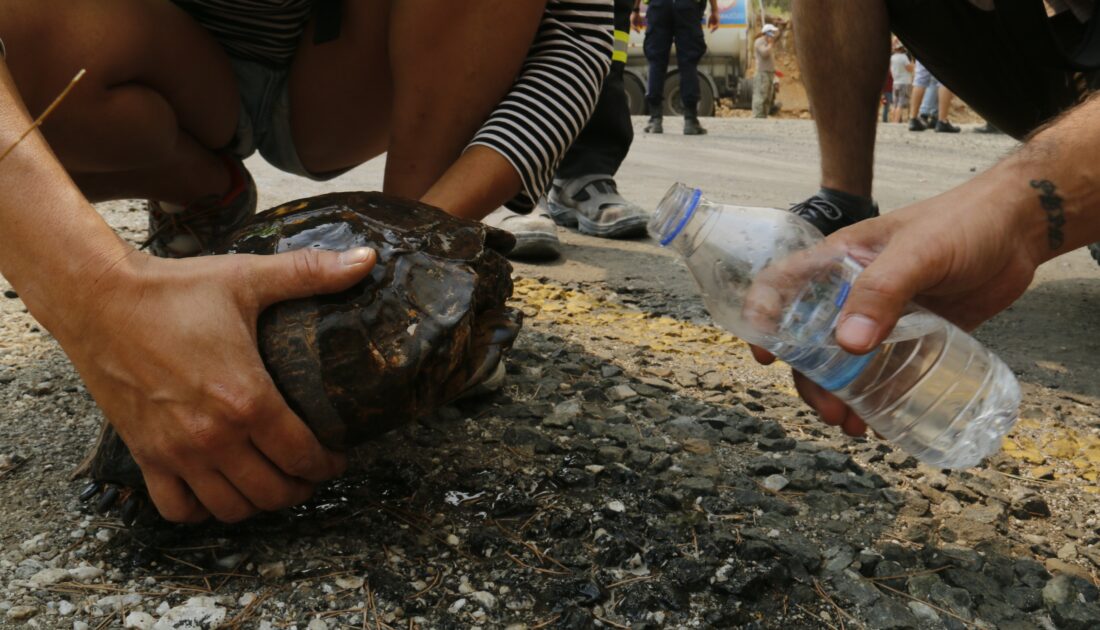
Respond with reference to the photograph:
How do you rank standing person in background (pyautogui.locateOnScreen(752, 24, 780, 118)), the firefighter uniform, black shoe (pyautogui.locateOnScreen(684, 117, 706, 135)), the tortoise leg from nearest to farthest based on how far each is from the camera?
the tortoise leg < the firefighter uniform < black shoe (pyautogui.locateOnScreen(684, 117, 706, 135)) < standing person in background (pyautogui.locateOnScreen(752, 24, 780, 118))

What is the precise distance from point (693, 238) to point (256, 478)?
86cm

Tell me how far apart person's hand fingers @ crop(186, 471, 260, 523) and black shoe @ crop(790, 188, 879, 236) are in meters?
1.96

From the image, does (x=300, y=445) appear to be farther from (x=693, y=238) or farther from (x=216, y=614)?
(x=693, y=238)

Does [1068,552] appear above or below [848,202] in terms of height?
below

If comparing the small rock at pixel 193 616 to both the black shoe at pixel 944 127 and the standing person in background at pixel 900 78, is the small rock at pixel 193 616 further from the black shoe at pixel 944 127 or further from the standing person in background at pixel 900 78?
the standing person in background at pixel 900 78

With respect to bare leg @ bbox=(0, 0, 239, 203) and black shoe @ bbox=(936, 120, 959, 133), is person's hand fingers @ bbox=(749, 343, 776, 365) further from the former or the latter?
black shoe @ bbox=(936, 120, 959, 133)

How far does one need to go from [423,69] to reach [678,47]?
26.5 ft

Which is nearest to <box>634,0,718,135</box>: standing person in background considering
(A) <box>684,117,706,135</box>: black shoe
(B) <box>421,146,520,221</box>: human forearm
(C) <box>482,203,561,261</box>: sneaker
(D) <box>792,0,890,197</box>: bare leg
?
(A) <box>684,117,706,135</box>: black shoe

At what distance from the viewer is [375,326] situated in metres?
1.32

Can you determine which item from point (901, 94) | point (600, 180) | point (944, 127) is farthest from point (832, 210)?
point (901, 94)

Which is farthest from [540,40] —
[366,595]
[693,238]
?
[366,595]

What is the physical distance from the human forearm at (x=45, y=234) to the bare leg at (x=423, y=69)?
31.5 inches

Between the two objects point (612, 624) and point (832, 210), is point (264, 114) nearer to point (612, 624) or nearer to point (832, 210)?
point (612, 624)

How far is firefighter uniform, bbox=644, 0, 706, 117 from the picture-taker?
9156mm
